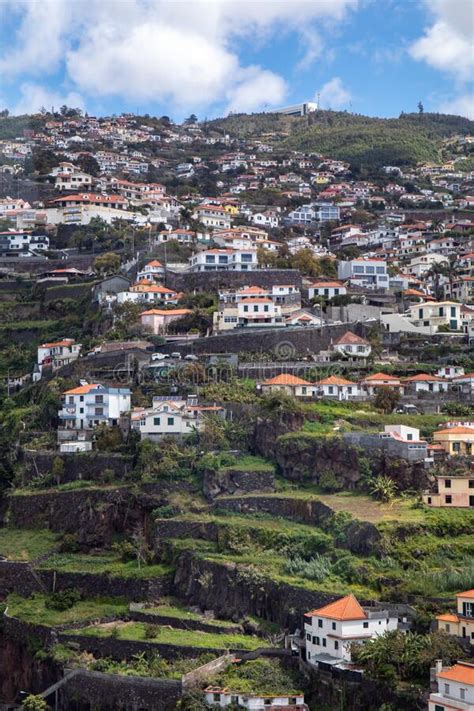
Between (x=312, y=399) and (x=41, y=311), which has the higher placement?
(x=41, y=311)

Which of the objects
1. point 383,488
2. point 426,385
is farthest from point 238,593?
point 426,385

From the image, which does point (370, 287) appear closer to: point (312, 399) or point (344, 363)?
→ point (344, 363)

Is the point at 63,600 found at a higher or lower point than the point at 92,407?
lower

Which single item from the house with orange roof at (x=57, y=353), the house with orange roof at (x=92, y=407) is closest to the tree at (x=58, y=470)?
the house with orange roof at (x=92, y=407)

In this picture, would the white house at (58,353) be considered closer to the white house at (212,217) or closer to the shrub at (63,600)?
the shrub at (63,600)

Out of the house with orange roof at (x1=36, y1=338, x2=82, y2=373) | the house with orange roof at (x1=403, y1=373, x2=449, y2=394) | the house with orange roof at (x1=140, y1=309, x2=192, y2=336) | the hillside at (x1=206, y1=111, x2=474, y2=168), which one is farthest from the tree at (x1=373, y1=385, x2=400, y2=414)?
the hillside at (x1=206, y1=111, x2=474, y2=168)

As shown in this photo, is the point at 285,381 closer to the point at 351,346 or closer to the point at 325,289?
the point at 351,346

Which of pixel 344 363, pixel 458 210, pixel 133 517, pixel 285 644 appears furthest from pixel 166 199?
pixel 285 644
